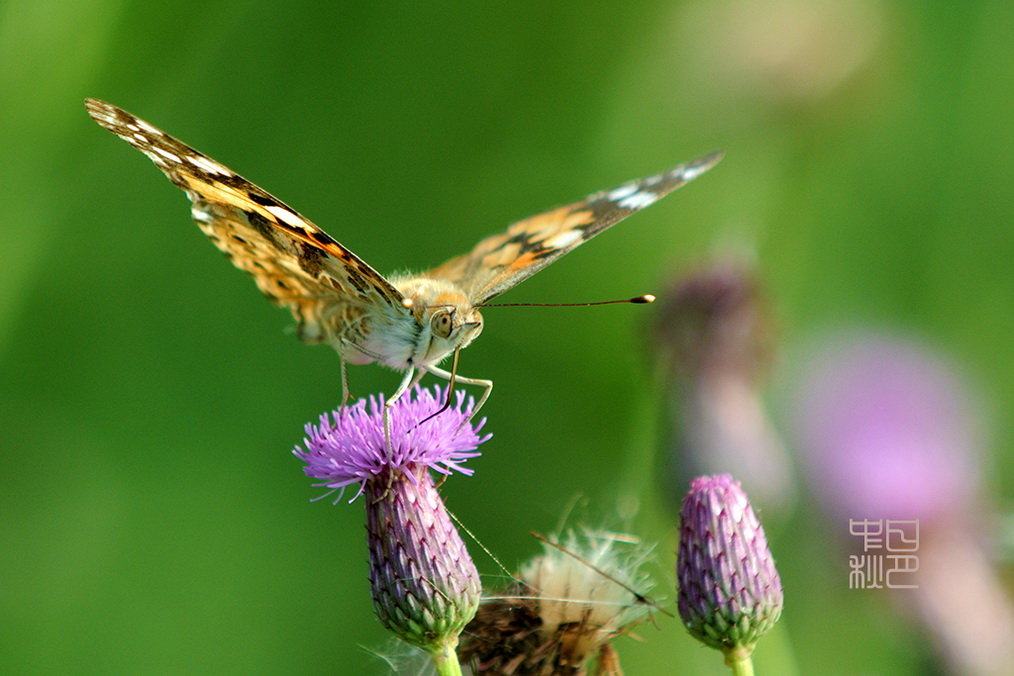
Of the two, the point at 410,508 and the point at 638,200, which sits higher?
the point at 638,200

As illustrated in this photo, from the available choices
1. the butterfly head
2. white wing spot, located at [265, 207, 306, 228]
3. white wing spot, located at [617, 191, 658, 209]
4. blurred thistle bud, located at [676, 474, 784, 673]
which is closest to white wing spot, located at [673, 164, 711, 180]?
white wing spot, located at [617, 191, 658, 209]

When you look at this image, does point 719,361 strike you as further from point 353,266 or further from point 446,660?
point 446,660

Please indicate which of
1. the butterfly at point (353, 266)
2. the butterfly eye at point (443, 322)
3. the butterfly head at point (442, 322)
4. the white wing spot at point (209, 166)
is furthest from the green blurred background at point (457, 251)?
the butterfly eye at point (443, 322)

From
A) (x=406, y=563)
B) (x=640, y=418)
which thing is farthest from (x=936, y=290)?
(x=406, y=563)

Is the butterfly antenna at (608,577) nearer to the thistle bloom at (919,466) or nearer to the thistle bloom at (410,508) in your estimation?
the thistle bloom at (410,508)

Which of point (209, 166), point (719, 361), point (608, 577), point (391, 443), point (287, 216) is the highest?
point (719, 361)

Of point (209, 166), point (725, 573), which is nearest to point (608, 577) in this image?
point (725, 573)
